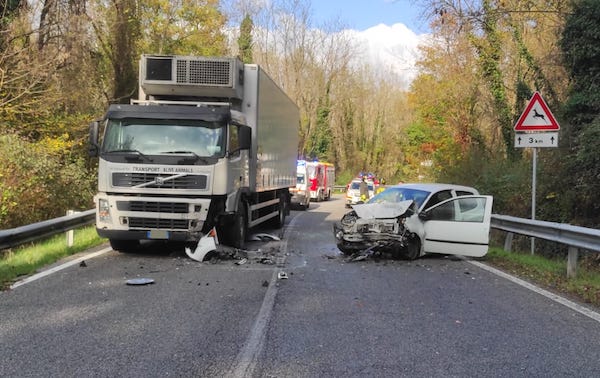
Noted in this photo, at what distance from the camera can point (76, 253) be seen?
9.98 m

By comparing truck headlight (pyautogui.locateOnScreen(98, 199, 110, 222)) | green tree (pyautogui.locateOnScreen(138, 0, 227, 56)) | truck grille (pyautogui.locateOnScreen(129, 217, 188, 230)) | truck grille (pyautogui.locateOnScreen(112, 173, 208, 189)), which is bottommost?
truck grille (pyautogui.locateOnScreen(129, 217, 188, 230))

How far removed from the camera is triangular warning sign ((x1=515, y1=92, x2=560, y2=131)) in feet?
35.4

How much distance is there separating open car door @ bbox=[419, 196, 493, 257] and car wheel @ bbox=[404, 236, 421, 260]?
0.63 ft

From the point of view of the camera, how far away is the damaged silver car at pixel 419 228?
32.6 ft

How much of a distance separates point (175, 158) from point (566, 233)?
6.51 m

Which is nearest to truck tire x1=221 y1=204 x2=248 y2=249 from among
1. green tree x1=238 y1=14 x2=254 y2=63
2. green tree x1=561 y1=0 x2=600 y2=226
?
green tree x1=561 y1=0 x2=600 y2=226

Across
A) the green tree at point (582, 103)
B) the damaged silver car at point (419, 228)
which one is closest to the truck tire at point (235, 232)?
the damaged silver car at point (419, 228)

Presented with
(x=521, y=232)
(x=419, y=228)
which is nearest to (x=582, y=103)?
(x=521, y=232)

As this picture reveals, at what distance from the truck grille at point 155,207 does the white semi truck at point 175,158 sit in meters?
0.02

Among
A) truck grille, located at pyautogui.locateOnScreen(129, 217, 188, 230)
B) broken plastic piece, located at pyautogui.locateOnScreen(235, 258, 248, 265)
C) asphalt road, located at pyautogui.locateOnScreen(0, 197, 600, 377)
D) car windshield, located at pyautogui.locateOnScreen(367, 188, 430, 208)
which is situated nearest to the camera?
asphalt road, located at pyautogui.locateOnScreen(0, 197, 600, 377)

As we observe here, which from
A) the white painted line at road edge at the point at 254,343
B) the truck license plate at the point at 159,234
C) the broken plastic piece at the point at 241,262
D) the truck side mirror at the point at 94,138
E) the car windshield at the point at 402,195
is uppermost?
the truck side mirror at the point at 94,138

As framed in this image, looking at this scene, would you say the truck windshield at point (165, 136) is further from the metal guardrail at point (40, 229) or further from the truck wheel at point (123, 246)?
the truck wheel at point (123, 246)

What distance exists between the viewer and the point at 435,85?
34.0 meters

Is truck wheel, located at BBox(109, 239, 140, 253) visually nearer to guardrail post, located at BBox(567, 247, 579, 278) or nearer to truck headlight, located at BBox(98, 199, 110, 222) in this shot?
truck headlight, located at BBox(98, 199, 110, 222)
